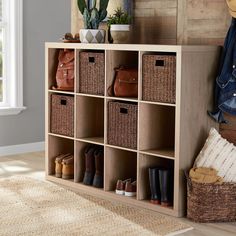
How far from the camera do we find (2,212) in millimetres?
4078

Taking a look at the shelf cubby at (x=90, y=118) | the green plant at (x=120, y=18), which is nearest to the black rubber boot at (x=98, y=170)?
the shelf cubby at (x=90, y=118)

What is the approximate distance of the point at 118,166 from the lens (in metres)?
4.67

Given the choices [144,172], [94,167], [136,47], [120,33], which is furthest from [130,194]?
[120,33]

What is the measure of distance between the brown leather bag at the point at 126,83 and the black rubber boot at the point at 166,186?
2.10ft

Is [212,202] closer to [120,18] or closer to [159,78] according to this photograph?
[159,78]

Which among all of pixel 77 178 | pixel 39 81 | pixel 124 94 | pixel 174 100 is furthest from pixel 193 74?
pixel 39 81

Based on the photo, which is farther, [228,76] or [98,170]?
[98,170]

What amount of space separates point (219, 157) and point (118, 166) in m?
0.94

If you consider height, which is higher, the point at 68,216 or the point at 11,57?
the point at 11,57

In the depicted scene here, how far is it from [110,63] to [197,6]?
2.44 feet

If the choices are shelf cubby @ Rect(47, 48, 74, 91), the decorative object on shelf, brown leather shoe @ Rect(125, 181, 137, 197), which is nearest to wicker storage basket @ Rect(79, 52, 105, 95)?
the decorative object on shelf

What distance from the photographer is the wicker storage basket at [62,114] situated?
488 centimetres

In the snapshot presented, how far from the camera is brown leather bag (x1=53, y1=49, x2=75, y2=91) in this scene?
486 cm

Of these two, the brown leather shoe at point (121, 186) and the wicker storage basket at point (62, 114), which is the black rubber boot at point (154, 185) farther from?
the wicker storage basket at point (62, 114)
